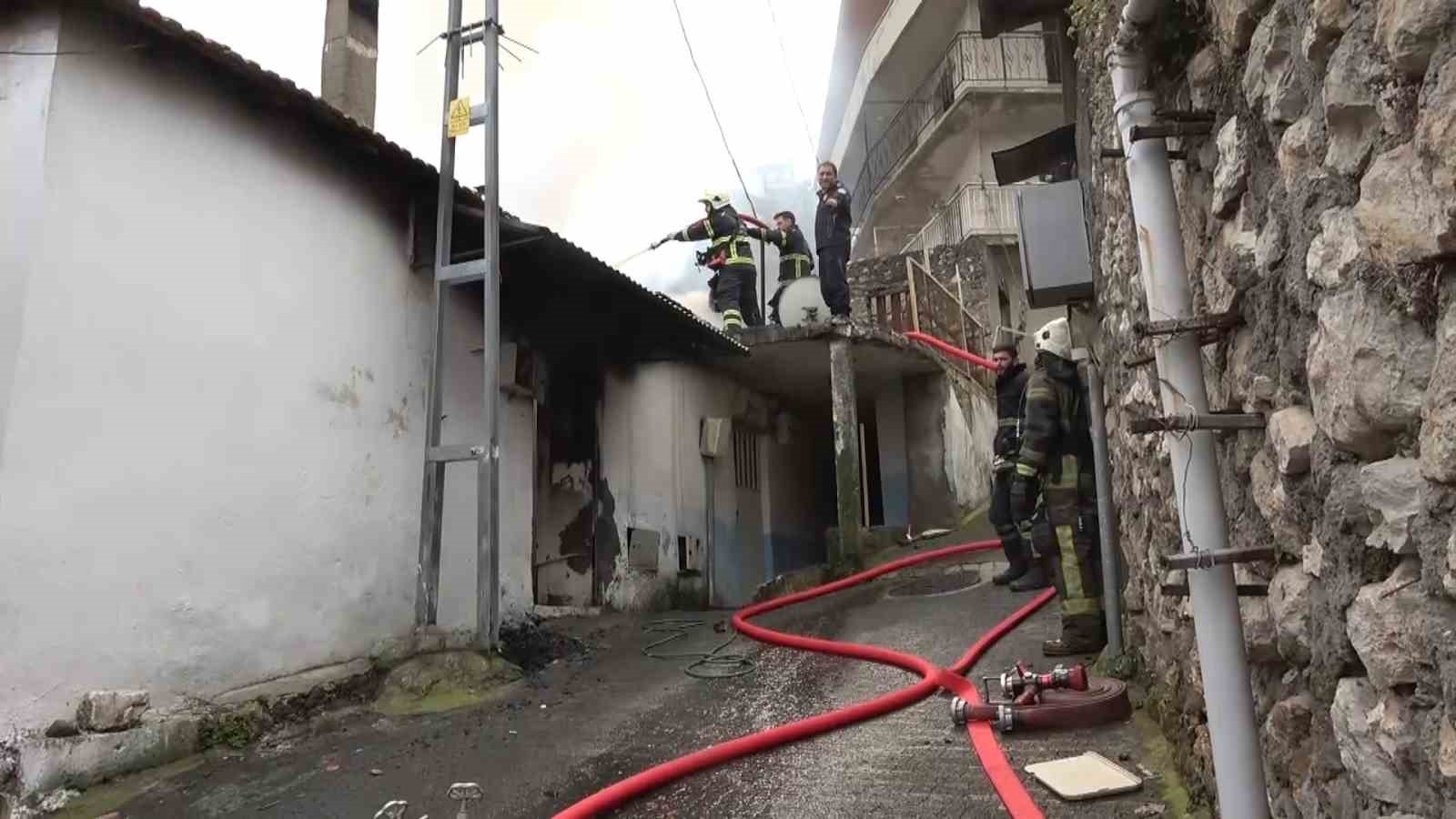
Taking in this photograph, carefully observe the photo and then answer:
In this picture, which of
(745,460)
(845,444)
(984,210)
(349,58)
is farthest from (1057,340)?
(984,210)

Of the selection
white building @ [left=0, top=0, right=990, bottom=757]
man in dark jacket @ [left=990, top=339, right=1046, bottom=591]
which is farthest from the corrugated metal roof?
man in dark jacket @ [left=990, top=339, right=1046, bottom=591]

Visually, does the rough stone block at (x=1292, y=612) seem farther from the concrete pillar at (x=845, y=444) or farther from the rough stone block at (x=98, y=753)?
the concrete pillar at (x=845, y=444)

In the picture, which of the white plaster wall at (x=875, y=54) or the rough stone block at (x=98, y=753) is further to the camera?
the white plaster wall at (x=875, y=54)

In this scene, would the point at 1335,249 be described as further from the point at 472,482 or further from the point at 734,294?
the point at 734,294

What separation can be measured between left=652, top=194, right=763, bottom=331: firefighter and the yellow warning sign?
Result: 5.02 m

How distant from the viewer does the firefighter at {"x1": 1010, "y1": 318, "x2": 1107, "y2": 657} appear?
4.70 metres

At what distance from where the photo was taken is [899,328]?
12828mm

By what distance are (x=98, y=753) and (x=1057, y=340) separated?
16.7 feet

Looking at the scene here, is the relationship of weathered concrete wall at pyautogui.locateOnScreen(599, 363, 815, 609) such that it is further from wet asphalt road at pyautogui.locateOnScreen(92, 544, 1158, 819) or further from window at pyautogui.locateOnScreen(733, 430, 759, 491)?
wet asphalt road at pyautogui.locateOnScreen(92, 544, 1158, 819)

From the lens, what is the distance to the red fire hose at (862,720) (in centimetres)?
320

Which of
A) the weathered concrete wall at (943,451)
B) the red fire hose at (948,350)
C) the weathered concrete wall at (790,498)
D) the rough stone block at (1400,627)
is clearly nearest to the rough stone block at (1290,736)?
the rough stone block at (1400,627)

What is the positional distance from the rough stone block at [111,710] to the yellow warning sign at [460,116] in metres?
3.85

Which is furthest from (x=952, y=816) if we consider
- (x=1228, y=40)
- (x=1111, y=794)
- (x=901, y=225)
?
(x=901, y=225)

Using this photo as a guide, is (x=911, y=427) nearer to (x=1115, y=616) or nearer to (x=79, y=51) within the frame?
(x=1115, y=616)
